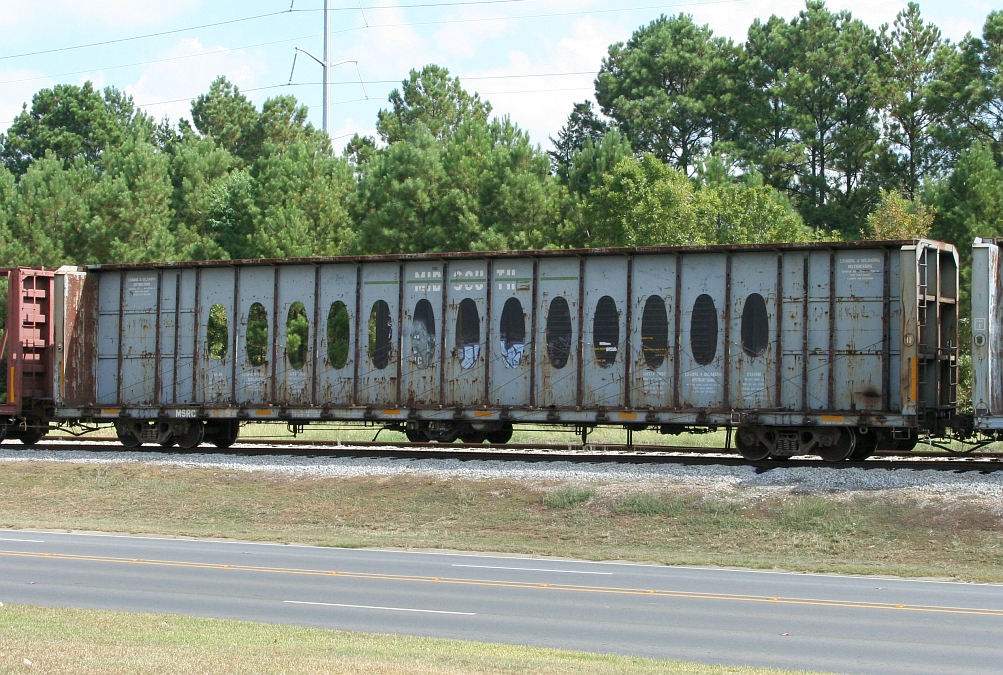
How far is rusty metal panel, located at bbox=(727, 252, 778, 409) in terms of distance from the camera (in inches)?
904

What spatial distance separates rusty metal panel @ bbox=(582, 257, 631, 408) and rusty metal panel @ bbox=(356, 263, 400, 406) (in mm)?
4229

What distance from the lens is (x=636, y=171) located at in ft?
143

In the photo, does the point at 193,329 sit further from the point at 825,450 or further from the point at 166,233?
the point at 166,233

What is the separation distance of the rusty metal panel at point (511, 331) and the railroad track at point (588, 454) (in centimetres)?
126

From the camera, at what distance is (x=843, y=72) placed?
62.2 metres

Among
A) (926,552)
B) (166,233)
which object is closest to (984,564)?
(926,552)

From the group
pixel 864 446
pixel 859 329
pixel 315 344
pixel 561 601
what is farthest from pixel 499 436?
pixel 561 601

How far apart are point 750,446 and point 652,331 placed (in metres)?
2.85

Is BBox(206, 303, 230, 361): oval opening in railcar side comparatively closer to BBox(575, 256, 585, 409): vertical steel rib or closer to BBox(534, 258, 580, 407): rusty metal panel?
BBox(534, 258, 580, 407): rusty metal panel

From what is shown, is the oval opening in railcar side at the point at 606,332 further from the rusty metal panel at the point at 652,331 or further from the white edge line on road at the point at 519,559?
the white edge line on road at the point at 519,559

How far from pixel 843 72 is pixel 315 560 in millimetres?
52187

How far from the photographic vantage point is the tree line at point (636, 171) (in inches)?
1764

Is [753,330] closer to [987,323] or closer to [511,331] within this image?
[987,323]

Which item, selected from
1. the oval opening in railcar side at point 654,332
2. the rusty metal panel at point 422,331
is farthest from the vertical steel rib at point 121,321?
the oval opening in railcar side at point 654,332
